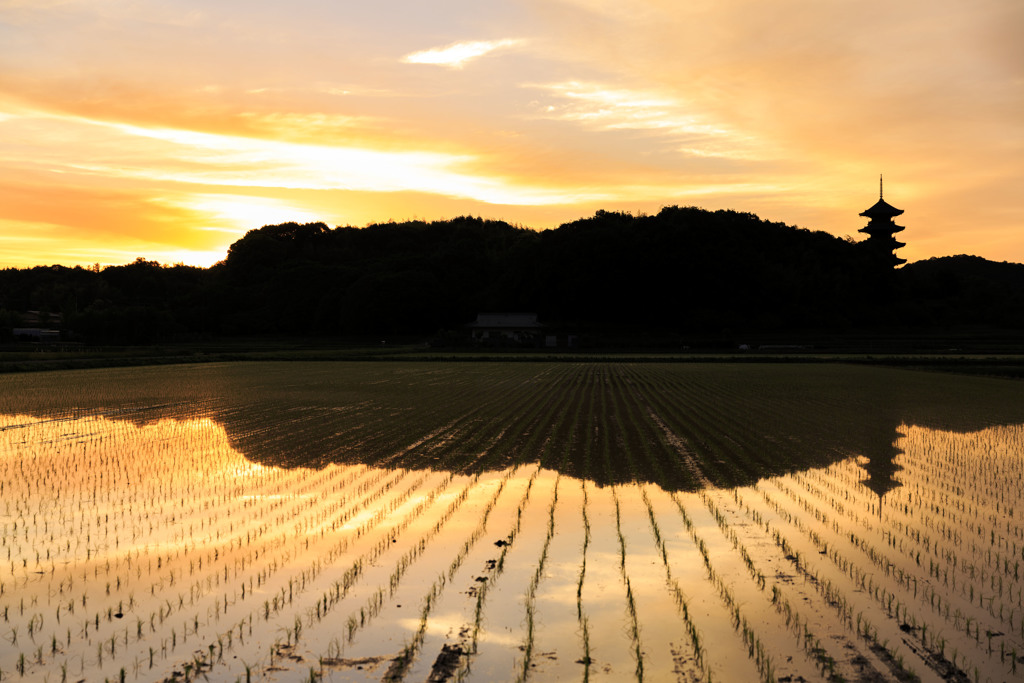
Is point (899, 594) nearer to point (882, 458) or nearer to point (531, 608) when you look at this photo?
point (531, 608)

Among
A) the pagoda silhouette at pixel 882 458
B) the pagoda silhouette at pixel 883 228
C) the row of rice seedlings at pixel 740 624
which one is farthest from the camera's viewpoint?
the pagoda silhouette at pixel 883 228

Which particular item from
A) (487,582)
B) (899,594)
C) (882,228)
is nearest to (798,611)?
(899,594)

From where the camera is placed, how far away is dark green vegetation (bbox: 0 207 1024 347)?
7069cm

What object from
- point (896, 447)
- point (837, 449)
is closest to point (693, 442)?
point (837, 449)

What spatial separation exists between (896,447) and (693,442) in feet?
11.8

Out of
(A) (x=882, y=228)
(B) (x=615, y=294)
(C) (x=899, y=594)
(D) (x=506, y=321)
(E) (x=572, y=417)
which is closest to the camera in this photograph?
(C) (x=899, y=594)

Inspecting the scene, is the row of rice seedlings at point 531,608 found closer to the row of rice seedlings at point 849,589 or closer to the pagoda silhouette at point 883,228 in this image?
the row of rice seedlings at point 849,589

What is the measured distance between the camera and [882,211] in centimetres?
8862

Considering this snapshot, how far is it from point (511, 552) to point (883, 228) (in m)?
93.4

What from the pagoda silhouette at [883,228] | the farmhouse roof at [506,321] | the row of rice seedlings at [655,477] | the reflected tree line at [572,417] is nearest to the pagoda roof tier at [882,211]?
the pagoda silhouette at [883,228]

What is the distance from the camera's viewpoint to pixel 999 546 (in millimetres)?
7344

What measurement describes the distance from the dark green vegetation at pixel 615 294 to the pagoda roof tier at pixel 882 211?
4.43 meters

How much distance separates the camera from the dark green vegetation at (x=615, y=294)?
70.7m

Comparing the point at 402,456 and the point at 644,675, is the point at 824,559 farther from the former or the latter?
the point at 402,456
